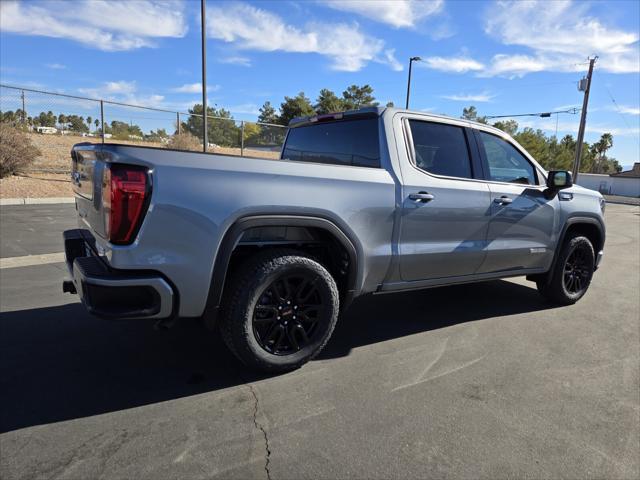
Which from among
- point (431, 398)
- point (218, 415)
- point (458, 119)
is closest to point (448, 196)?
point (458, 119)

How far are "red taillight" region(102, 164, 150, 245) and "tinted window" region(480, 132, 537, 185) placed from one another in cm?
314

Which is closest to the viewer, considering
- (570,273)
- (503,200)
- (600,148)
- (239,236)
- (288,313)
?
(239,236)

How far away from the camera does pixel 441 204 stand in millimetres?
3756

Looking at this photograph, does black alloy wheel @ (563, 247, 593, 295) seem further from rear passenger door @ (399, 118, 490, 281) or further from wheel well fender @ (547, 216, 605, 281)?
rear passenger door @ (399, 118, 490, 281)

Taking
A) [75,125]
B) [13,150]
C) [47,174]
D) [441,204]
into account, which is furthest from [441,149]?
[75,125]

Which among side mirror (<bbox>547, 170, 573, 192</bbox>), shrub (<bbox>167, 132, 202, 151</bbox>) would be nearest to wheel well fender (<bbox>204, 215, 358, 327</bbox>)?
side mirror (<bbox>547, 170, 573, 192</bbox>)

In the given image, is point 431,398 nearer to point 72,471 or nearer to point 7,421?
point 72,471

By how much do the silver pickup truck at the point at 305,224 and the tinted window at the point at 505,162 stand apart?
0.06ft

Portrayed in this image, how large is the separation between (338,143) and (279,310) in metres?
1.67

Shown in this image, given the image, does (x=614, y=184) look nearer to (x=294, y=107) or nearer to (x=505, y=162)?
(x=294, y=107)

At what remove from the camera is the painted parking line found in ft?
19.4

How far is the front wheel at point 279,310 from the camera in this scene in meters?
2.96

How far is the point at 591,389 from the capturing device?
10.8 feet

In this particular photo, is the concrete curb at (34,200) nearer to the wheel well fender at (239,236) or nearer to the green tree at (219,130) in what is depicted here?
the green tree at (219,130)
